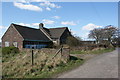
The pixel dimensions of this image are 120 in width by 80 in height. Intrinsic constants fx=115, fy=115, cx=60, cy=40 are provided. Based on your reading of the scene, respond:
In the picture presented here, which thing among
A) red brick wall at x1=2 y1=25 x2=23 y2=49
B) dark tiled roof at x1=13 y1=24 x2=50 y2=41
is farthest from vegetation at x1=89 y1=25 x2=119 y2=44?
red brick wall at x1=2 y1=25 x2=23 y2=49

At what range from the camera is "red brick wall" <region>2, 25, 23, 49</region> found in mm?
27431

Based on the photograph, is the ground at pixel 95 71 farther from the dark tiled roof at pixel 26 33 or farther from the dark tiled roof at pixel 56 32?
the dark tiled roof at pixel 56 32

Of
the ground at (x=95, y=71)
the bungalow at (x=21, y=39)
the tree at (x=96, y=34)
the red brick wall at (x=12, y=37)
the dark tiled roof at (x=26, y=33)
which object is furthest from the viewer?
the tree at (x=96, y=34)

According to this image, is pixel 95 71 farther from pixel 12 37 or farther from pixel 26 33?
pixel 12 37

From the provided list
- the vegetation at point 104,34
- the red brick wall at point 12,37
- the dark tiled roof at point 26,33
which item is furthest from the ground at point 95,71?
the vegetation at point 104,34

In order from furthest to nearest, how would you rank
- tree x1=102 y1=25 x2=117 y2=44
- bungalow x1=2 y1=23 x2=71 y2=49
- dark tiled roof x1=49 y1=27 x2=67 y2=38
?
tree x1=102 y1=25 x2=117 y2=44 < dark tiled roof x1=49 y1=27 x2=67 y2=38 < bungalow x1=2 y1=23 x2=71 y2=49

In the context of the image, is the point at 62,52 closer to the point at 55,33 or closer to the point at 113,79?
the point at 113,79

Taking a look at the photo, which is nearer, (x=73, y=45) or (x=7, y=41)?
(x=73, y=45)

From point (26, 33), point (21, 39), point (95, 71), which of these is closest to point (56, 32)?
point (26, 33)

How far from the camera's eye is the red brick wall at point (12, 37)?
27.4 meters

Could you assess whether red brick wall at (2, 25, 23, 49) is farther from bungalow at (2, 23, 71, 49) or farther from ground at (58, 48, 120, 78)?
ground at (58, 48, 120, 78)

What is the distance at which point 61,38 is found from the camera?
3956 centimetres

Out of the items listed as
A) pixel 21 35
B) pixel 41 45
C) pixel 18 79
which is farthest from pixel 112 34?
pixel 18 79

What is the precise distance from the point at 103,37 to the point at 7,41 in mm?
40531
